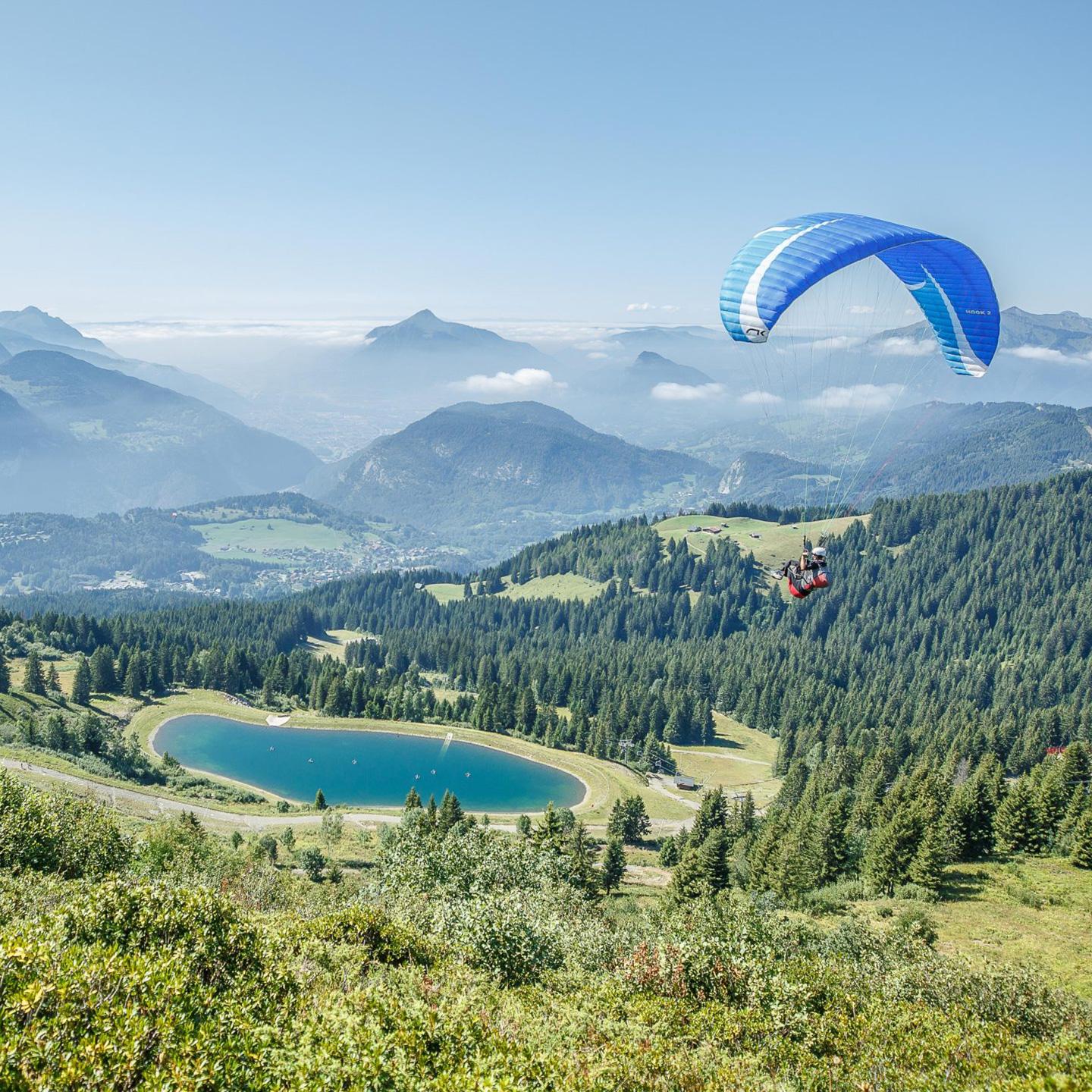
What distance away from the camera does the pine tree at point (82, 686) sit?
118 m

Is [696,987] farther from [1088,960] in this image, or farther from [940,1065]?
[1088,960]

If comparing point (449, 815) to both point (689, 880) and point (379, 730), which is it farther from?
point (379, 730)

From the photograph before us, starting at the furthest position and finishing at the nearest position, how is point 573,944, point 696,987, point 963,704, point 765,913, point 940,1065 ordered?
point 963,704
point 765,913
point 573,944
point 696,987
point 940,1065

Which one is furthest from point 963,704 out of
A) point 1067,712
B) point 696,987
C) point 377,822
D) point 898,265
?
point 696,987

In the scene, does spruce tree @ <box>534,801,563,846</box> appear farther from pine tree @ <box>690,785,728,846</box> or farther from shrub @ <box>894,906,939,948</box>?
shrub @ <box>894,906,939,948</box>

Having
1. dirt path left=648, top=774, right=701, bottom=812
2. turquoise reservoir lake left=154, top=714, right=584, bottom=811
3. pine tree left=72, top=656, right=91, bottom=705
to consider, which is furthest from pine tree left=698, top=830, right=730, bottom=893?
pine tree left=72, top=656, right=91, bottom=705

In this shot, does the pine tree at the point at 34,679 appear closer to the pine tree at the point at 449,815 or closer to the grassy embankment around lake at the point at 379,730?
the grassy embankment around lake at the point at 379,730

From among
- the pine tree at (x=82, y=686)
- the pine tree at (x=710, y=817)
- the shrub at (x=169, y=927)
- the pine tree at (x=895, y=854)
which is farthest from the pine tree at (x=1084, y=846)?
the pine tree at (x=82, y=686)

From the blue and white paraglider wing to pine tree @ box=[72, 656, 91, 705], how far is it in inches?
4549

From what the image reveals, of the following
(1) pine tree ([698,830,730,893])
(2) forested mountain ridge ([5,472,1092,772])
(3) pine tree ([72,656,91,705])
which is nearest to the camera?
(1) pine tree ([698,830,730,893])

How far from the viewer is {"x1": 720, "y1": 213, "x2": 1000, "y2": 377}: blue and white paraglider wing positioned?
36.5m

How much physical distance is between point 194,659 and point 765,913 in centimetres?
12436

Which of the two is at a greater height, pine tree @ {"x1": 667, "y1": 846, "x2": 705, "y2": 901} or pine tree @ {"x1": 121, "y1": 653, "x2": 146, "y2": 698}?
pine tree @ {"x1": 667, "y1": 846, "x2": 705, "y2": 901}

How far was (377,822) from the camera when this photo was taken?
8744 cm
